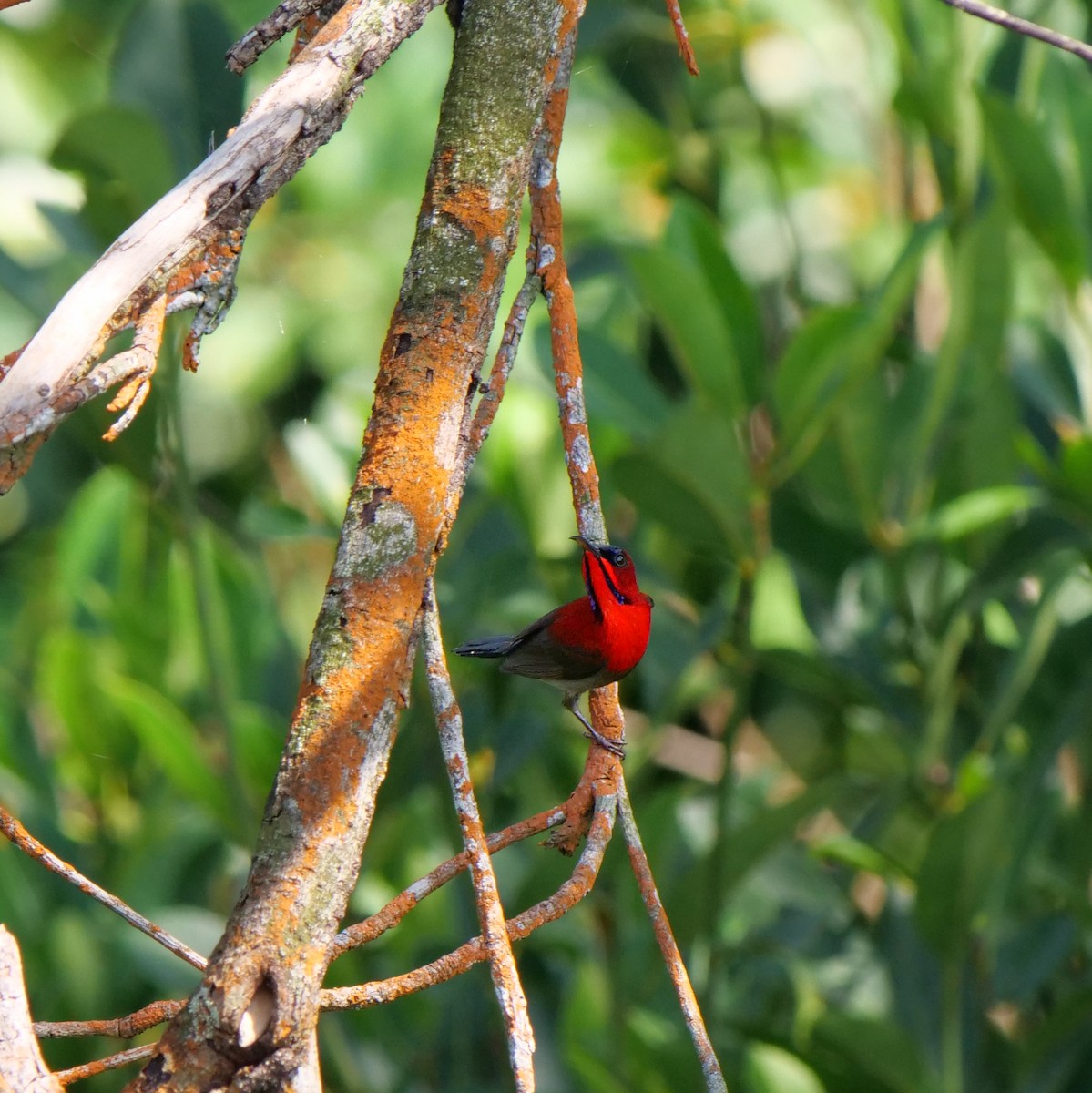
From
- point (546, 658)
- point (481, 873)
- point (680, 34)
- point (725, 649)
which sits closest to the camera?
point (481, 873)

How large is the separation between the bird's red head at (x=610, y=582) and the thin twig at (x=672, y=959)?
1.10 ft

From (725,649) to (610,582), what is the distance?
105cm

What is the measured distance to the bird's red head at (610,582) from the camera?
1404 mm

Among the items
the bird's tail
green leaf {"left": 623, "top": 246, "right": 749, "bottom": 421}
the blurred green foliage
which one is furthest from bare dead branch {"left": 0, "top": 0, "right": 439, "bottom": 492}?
green leaf {"left": 623, "top": 246, "right": 749, "bottom": 421}

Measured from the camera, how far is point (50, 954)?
7.73 feet

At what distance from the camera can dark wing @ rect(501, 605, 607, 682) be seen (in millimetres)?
1430

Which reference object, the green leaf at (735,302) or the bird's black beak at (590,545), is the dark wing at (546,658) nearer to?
the bird's black beak at (590,545)

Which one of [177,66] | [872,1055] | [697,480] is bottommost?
[872,1055]

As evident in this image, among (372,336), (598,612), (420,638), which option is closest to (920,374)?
(598,612)

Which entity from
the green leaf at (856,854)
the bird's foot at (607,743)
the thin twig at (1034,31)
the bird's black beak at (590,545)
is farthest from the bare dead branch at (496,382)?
the green leaf at (856,854)

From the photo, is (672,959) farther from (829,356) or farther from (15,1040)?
(829,356)

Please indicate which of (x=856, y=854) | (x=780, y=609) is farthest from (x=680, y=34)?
(x=780, y=609)

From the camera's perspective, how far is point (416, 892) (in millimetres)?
1024

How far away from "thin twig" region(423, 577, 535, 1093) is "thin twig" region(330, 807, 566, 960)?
0.06 ft
